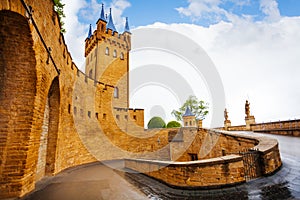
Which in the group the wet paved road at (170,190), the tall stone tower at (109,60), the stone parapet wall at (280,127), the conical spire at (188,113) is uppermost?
the tall stone tower at (109,60)

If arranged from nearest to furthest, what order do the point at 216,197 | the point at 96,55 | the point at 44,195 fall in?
1. the point at 216,197
2. the point at 44,195
3. the point at 96,55

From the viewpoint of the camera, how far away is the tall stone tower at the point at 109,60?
22109 mm

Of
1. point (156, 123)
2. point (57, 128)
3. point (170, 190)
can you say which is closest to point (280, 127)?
point (156, 123)

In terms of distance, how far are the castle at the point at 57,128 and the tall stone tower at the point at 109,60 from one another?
705cm

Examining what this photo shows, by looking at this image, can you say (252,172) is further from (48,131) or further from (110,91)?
(110,91)

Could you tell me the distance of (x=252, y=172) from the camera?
16.0ft

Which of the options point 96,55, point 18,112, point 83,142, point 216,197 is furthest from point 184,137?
point 96,55

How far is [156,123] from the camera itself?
25.4 m

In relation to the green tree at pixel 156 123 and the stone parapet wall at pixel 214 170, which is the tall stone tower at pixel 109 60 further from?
the stone parapet wall at pixel 214 170

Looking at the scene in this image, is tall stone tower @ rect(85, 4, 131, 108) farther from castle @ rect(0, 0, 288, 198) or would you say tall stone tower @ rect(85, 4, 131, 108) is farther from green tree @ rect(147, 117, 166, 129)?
castle @ rect(0, 0, 288, 198)

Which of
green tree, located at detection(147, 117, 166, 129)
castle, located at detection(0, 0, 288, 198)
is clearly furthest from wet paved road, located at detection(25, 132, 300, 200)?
green tree, located at detection(147, 117, 166, 129)

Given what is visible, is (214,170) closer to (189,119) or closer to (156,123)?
(156,123)

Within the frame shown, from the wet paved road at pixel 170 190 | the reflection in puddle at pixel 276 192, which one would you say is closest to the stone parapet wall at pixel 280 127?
the wet paved road at pixel 170 190

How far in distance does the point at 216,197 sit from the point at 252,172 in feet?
5.99
